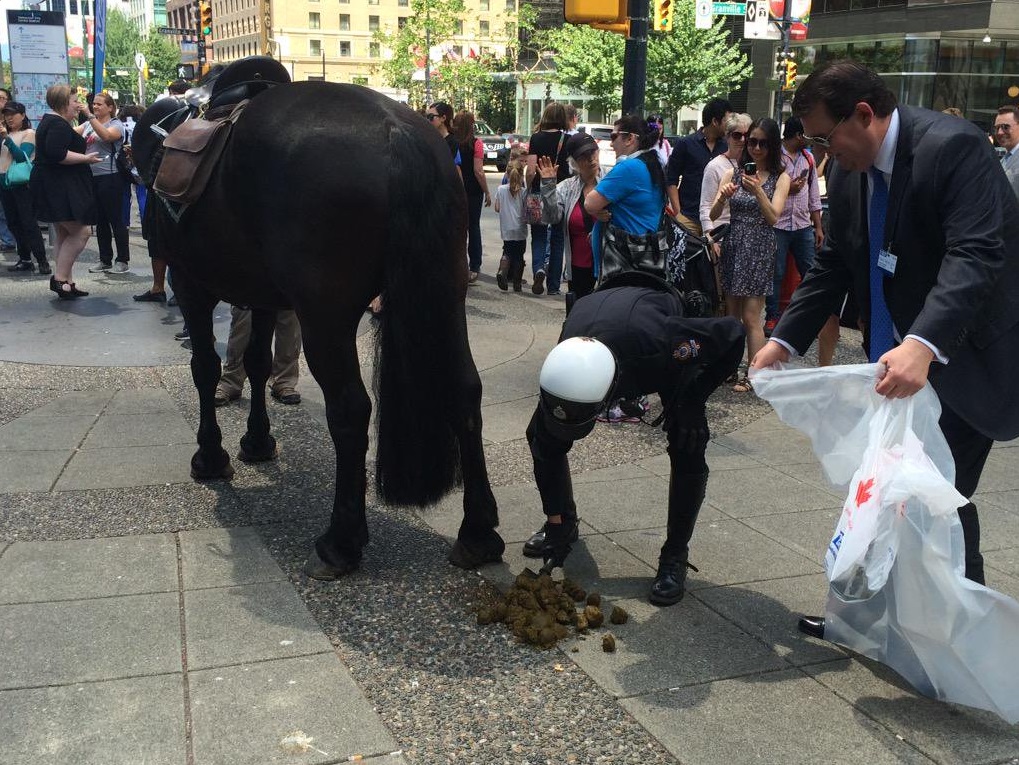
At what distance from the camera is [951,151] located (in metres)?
3.03

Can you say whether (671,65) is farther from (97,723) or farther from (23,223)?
(97,723)

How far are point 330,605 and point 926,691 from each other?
6.95 feet

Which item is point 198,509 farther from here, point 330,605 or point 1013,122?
point 1013,122

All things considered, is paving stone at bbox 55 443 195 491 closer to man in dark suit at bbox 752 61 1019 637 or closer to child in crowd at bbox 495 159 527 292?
man in dark suit at bbox 752 61 1019 637

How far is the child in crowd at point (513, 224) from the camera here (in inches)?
450

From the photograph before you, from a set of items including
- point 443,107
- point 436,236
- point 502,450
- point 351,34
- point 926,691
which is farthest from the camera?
point 351,34

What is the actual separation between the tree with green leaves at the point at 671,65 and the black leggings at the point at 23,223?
109 feet

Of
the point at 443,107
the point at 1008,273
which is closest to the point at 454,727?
the point at 1008,273

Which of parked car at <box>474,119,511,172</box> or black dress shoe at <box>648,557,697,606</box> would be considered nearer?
black dress shoe at <box>648,557,697,606</box>

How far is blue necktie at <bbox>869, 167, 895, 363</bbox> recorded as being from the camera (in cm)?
331

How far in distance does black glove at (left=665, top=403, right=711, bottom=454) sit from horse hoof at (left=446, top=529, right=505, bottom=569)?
900 millimetres

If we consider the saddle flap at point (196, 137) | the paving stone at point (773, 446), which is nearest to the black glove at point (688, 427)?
the paving stone at point (773, 446)

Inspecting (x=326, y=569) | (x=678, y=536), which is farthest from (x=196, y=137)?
(x=678, y=536)

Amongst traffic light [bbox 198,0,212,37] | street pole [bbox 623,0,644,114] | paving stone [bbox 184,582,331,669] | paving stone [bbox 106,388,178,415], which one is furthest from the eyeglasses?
traffic light [bbox 198,0,212,37]
